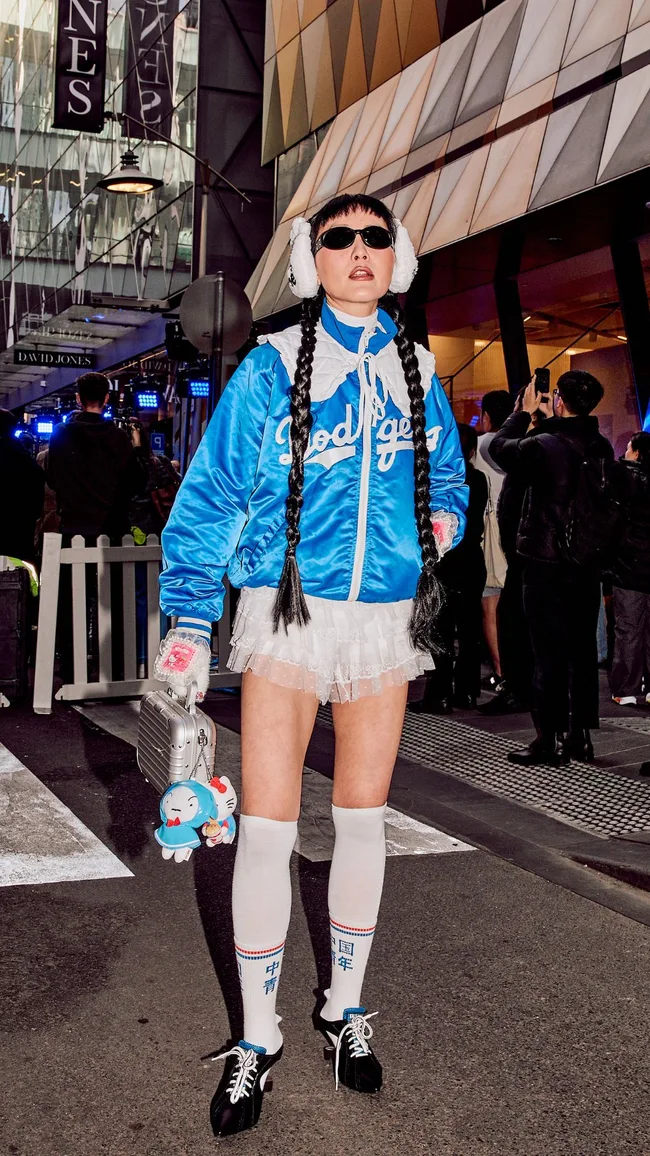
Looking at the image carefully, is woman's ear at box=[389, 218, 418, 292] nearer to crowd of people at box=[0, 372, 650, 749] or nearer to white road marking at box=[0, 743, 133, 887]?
white road marking at box=[0, 743, 133, 887]

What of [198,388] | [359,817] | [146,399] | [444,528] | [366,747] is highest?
[146,399]

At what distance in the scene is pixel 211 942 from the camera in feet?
13.3

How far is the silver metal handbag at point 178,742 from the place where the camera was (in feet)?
9.37

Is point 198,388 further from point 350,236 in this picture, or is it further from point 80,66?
point 350,236

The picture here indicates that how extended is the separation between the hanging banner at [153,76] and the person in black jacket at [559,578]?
65.0ft

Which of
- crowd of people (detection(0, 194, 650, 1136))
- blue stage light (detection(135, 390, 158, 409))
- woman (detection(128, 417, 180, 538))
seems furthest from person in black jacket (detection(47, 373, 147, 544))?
blue stage light (detection(135, 390, 158, 409))

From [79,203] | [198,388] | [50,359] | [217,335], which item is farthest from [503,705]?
[79,203]

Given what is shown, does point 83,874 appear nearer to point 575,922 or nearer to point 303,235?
point 575,922

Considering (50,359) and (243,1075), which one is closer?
(243,1075)

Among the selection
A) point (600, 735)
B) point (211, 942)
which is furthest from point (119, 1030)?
point (600, 735)

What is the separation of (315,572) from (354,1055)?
126cm

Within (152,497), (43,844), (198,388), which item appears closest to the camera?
(43,844)

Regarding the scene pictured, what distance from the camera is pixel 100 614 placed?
8.66 metres

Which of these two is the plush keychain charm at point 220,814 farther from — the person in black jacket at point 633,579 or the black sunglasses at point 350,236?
the person in black jacket at point 633,579
